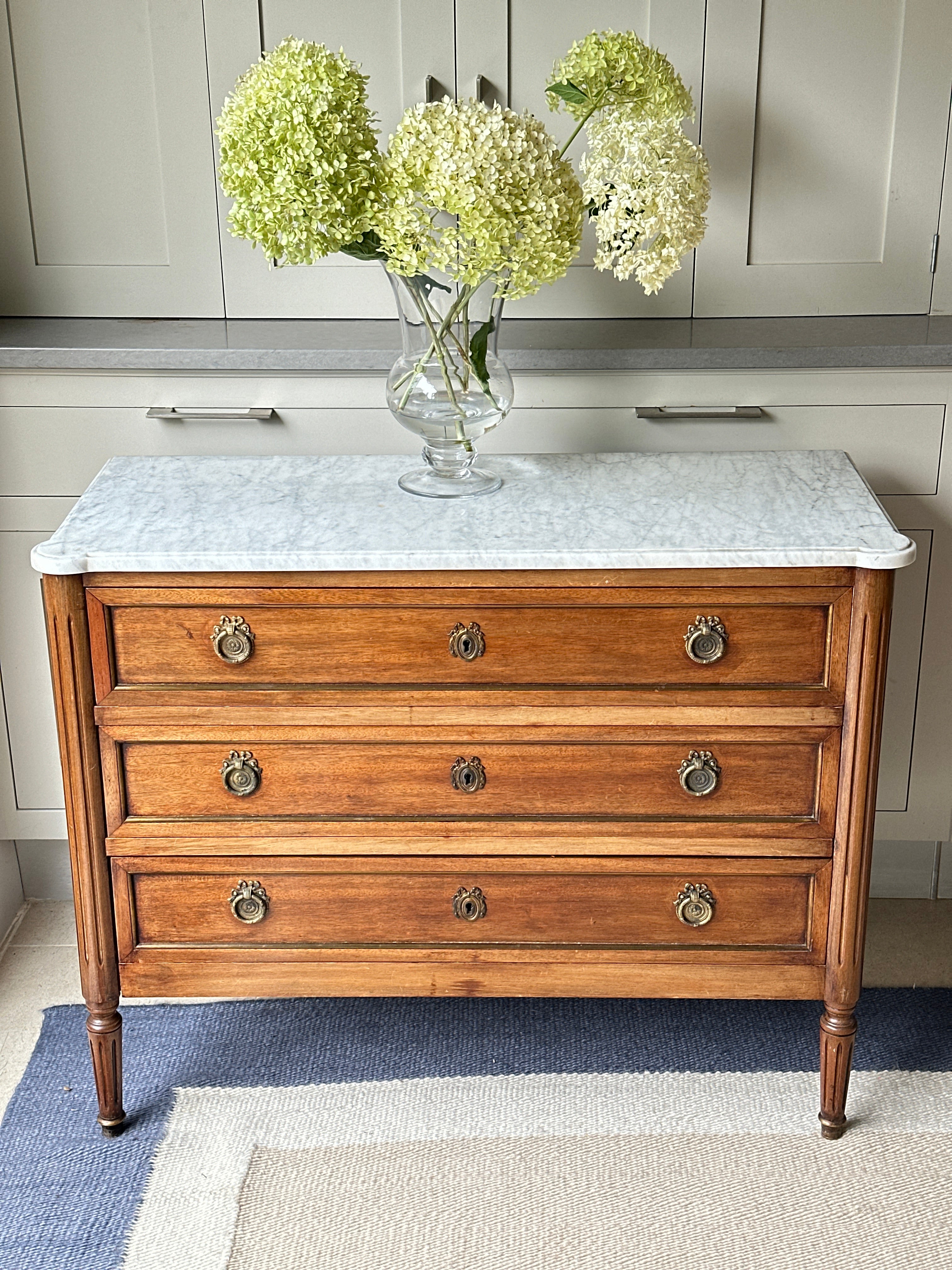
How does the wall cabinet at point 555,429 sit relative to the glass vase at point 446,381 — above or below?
below

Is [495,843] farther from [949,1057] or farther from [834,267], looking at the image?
[834,267]

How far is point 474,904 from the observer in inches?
70.8

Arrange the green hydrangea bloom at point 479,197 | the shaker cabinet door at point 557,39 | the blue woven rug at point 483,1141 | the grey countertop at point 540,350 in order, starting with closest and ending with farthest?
the green hydrangea bloom at point 479,197, the blue woven rug at point 483,1141, the grey countertop at point 540,350, the shaker cabinet door at point 557,39

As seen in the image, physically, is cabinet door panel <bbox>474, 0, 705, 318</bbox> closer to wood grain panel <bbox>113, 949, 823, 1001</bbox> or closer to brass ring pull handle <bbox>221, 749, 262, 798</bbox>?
brass ring pull handle <bbox>221, 749, 262, 798</bbox>

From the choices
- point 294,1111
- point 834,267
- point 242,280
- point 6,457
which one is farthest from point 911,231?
point 294,1111

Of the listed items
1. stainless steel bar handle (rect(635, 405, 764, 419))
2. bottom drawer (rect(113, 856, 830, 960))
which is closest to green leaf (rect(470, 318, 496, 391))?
stainless steel bar handle (rect(635, 405, 764, 419))

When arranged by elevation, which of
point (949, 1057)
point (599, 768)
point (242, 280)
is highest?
point (242, 280)

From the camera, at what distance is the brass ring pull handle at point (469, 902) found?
1797mm

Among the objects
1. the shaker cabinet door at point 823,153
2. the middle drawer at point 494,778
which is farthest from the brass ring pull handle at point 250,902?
the shaker cabinet door at point 823,153

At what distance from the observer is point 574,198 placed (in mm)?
1712

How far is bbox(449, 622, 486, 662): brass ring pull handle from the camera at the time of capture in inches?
66.0

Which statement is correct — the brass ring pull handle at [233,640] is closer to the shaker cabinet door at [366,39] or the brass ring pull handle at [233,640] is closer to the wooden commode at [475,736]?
the wooden commode at [475,736]

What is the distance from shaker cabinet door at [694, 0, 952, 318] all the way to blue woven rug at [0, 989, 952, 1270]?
4.03 ft

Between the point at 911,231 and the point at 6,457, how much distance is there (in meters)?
1.58
